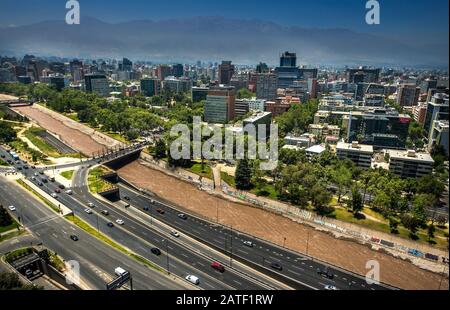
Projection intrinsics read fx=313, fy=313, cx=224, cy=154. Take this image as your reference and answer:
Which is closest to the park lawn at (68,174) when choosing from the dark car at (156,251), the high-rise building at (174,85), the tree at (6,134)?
the tree at (6,134)

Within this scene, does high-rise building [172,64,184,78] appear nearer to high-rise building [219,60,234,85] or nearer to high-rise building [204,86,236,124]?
high-rise building [219,60,234,85]

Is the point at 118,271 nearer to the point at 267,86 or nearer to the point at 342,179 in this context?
the point at 342,179

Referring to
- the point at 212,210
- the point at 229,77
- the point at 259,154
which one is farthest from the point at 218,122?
the point at 229,77

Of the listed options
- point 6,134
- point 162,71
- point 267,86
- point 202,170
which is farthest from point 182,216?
point 162,71

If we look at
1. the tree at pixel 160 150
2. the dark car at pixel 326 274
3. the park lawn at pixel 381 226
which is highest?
the tree at pixel 160 150

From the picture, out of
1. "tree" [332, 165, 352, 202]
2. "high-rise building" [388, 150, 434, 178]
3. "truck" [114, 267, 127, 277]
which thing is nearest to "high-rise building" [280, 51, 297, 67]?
"high-rise building" [388, 150, 434, 178]

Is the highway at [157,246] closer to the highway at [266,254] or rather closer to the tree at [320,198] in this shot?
the highway at [266,254]
